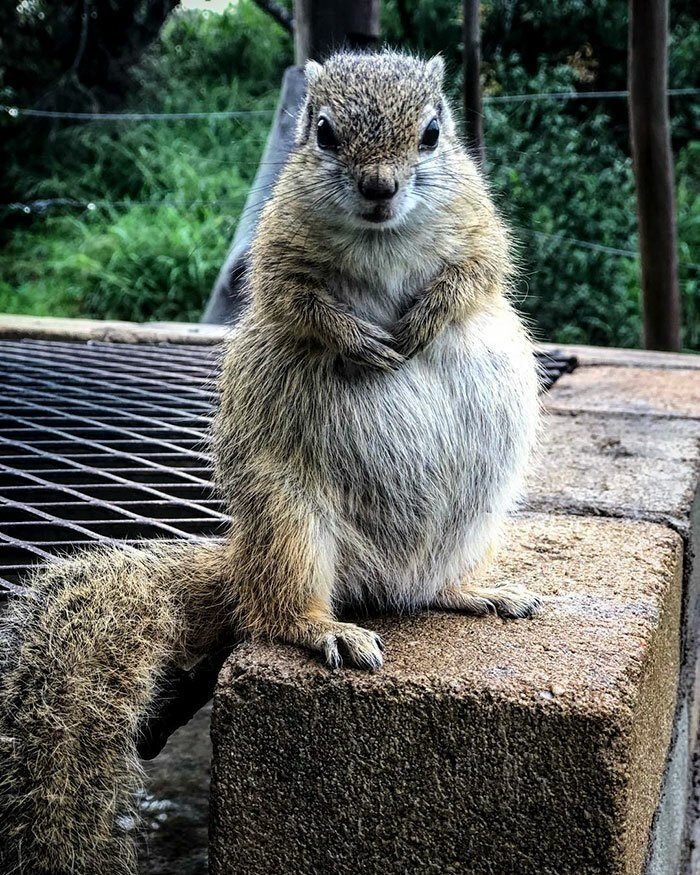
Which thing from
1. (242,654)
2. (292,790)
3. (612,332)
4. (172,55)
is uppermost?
(172,55)

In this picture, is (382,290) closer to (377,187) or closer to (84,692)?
(377,187)

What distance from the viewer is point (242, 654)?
6.41ft

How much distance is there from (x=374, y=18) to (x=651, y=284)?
2.24 metres

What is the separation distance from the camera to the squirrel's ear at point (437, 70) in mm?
2365

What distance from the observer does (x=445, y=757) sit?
176cm

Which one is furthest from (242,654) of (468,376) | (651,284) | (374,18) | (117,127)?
(117,127)

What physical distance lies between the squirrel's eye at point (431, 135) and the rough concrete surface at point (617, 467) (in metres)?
1.08

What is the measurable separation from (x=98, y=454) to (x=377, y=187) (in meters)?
1.65

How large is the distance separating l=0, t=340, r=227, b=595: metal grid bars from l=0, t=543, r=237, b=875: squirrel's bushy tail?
0.69 ft

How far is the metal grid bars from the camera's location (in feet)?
9.07

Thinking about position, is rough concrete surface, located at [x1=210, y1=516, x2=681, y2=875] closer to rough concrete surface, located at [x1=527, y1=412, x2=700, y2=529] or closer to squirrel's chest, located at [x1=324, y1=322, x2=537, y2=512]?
squirrel's chest, located at [x1=324, y1=322, x2=537, y2=512]

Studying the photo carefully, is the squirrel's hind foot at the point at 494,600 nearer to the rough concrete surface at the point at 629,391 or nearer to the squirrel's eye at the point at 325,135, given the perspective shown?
the squirrel's eye at the point at 325,135

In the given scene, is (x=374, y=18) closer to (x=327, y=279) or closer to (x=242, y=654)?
(x=327, y=279)

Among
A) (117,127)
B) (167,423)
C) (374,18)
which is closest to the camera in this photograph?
(167,423)
